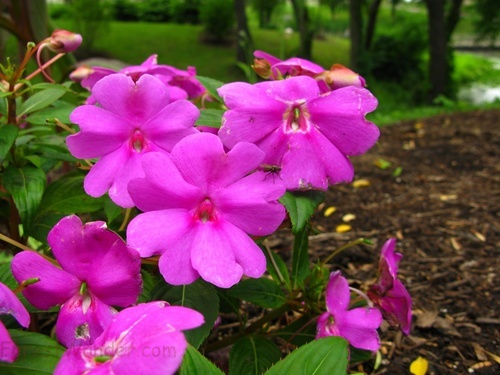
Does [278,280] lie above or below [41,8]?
below

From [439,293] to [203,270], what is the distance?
1306mm

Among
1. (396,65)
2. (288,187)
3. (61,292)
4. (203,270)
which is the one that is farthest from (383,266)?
(396,65)

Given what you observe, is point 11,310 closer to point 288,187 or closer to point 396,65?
point 288,187

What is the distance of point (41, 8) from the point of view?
2.01m

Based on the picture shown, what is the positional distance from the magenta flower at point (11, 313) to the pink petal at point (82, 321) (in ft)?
0.35

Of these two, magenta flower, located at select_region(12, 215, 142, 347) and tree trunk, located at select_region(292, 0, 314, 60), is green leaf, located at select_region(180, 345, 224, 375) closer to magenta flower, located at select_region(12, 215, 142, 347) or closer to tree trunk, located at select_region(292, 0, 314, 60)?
magenta flower, located at select_region(12, 215, 142, 347)

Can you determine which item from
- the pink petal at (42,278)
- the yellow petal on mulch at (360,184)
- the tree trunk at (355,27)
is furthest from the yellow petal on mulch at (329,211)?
the tree trunk at (355,27)

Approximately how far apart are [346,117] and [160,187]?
32cm

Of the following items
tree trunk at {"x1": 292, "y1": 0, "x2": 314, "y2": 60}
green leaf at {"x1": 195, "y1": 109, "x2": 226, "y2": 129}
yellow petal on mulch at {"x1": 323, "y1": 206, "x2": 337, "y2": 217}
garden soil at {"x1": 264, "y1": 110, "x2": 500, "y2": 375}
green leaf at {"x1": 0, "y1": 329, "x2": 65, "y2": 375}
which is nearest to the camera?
green leaf at {"x1": 0, "y1": 329, "x2": 65, "y2": 375}

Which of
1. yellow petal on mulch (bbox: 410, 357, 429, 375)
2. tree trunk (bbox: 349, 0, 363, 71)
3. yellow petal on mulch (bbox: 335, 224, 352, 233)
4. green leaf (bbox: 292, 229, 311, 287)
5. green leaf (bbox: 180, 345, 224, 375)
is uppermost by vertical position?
green leaf (bbox: 180, 345, 224, 375)

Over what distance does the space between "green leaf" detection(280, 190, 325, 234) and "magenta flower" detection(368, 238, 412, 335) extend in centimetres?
30

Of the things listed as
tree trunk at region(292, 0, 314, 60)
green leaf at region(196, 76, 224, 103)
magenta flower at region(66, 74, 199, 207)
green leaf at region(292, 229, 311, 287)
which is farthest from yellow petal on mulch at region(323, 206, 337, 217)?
tree trunk at region(292, 0, 314, 60)

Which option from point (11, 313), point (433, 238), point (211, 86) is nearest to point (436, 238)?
point (433, 238)

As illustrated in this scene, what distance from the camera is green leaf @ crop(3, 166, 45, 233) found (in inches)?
38.7
